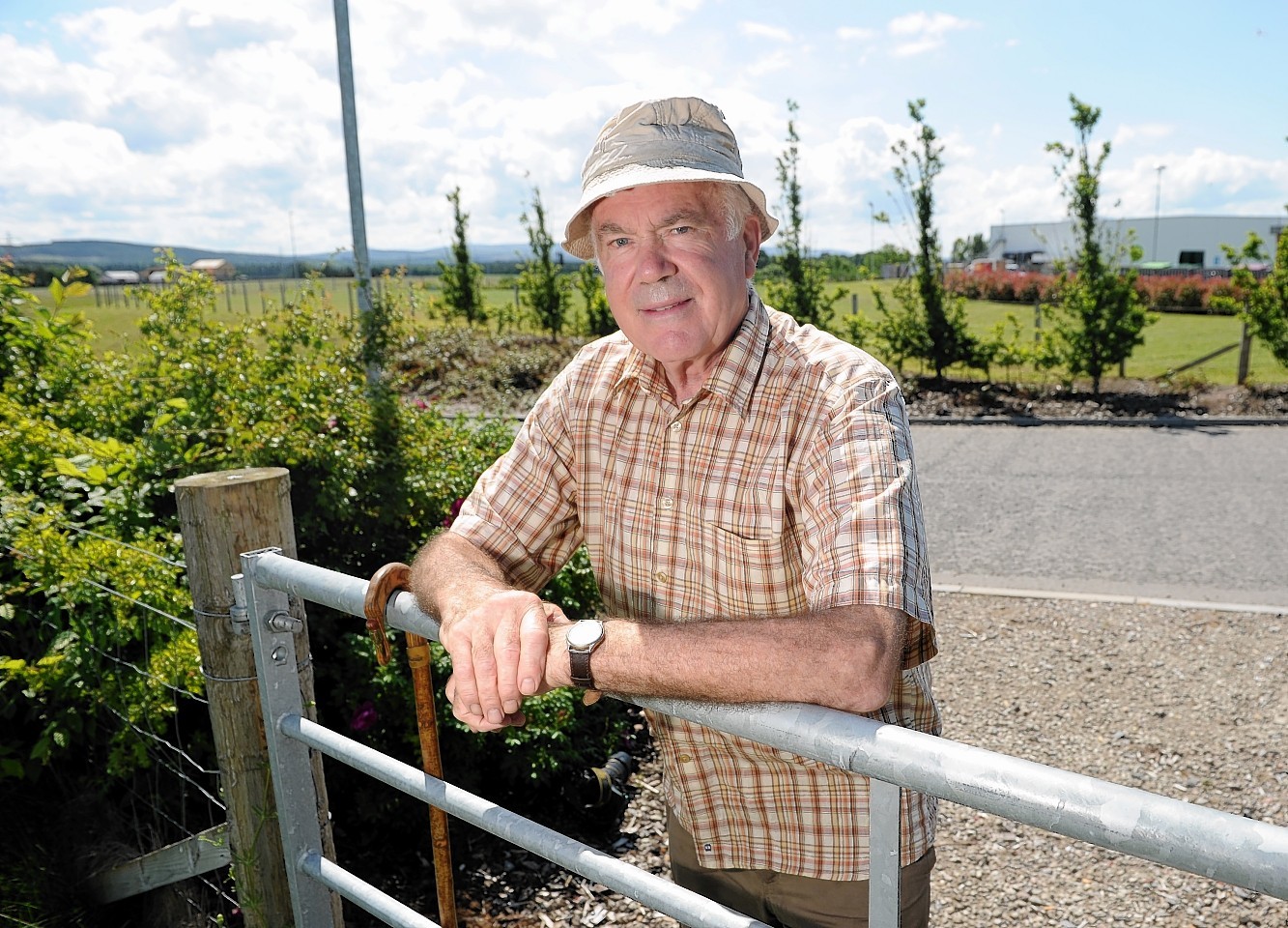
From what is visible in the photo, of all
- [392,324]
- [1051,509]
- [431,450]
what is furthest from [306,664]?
[1051,509]

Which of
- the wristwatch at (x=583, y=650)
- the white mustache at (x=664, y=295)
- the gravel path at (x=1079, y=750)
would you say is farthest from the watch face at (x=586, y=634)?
the gravel path at (x=1079, y=750)

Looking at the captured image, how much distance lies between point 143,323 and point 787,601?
402 centimetres

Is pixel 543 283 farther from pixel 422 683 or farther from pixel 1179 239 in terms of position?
pixel 1179 239

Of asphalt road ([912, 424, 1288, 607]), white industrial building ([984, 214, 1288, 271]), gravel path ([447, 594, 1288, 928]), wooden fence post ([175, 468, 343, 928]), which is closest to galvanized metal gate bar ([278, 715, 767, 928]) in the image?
wooden fence post ([175, 468, 343, 928])

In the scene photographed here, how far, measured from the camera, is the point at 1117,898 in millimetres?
3277

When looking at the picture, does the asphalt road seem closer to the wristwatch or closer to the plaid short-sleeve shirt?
the plaid short-sleeve shirt

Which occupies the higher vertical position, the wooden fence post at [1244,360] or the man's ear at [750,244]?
the man's ear at [750,244]

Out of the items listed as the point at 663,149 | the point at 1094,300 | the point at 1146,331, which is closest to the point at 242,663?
the point at 663,149

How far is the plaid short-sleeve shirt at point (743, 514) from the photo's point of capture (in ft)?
5.38

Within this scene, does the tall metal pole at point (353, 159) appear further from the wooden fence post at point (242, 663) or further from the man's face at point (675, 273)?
the man's face at point (675, 273)

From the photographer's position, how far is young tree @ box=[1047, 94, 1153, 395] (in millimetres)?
13258

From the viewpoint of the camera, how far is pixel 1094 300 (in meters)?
13.6

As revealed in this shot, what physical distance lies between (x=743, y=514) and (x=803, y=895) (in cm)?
79

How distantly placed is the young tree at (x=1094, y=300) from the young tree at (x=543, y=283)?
982 centimetres
